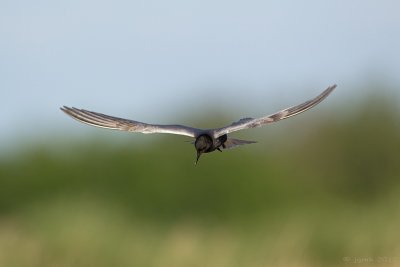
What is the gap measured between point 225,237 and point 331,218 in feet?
4.66

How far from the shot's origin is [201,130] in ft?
43.4

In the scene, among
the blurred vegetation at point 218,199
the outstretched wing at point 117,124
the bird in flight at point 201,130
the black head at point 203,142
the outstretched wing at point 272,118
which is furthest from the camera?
the blurred vegetation at point 218,199

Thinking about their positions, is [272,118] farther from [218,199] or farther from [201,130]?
[218,199]

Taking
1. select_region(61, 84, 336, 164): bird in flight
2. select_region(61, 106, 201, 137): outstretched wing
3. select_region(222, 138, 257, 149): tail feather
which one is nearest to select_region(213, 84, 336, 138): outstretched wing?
select_region(61, 84, 336, 164): bird in flight

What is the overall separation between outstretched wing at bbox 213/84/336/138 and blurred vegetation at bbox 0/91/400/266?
4219 millimetres

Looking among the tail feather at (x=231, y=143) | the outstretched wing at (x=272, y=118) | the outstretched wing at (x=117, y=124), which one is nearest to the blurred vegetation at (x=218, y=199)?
the tail feather at (x=231, y=143)

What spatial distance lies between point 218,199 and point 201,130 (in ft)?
38.0

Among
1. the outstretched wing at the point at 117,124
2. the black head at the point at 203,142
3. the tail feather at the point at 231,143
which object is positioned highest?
the outstretched wing at the point at 117,124

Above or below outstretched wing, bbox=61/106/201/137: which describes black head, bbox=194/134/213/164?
below

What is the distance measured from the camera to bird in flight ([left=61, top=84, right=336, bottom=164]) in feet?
41.9

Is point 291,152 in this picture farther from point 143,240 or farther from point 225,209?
point 143,240

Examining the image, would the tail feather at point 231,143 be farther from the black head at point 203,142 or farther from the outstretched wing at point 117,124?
the black head at point 203,142

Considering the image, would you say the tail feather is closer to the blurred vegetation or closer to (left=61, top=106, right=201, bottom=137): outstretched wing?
(left=61, top=106, right=201, bottom=137): outstretched wing

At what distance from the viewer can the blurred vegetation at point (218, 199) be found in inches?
720
